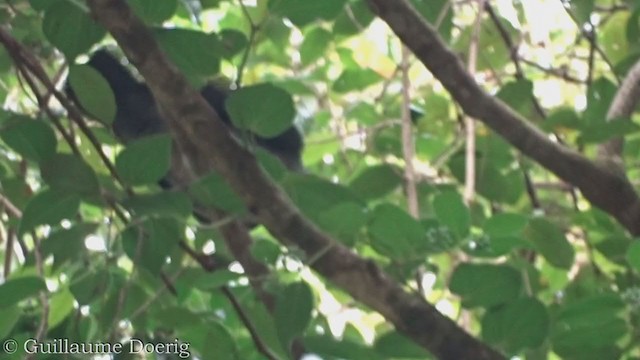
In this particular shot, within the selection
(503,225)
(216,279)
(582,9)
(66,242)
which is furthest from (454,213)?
(582,9)

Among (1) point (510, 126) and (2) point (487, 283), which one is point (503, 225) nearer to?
(2) point (487, 283)

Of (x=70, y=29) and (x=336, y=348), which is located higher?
A: (x=70, y=29)

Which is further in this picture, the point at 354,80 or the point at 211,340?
the point at 354,80

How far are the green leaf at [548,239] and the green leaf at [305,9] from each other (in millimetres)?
229

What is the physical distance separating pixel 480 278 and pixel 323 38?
0.38 meters

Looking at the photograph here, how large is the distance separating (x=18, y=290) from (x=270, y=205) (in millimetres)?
169

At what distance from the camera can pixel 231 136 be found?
662 millimetres

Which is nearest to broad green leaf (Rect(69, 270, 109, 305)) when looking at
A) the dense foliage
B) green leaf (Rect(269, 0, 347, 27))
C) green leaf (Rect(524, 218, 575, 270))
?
the dense foliage

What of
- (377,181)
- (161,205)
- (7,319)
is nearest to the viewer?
(161,205)

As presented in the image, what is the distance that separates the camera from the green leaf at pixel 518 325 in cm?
64

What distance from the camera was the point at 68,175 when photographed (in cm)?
62

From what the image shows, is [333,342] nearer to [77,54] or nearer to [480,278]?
[480,278]

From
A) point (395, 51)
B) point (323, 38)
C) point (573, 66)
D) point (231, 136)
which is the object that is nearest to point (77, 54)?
point (231, 136)

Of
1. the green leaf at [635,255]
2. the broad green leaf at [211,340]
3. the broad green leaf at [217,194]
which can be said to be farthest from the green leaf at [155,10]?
the green leaf at [635,255]
